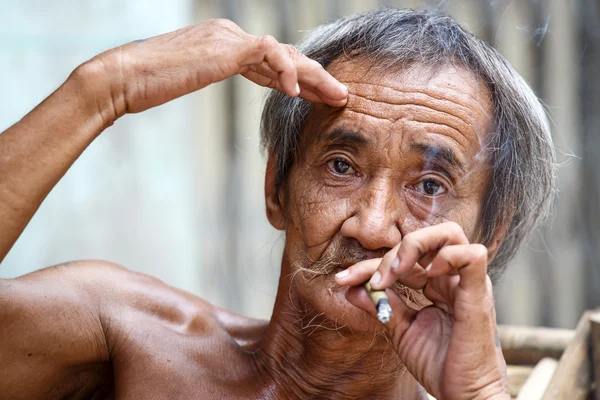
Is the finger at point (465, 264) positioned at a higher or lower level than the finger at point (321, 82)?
lower

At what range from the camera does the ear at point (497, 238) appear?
270 centimetres

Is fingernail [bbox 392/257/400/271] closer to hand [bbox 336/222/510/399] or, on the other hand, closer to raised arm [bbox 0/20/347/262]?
hand [bbox 336/222/510/399]

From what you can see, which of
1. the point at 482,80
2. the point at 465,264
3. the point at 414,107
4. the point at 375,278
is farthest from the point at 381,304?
the point at 482,80

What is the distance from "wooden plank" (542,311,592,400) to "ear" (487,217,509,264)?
1.66 feet

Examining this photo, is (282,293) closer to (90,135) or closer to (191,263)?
(90,135)

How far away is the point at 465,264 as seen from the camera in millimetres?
1880

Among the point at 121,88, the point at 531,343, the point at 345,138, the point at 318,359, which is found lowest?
the point at 531,343

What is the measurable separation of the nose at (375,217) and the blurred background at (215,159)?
2.01 metres

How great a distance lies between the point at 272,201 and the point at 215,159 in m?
2.37

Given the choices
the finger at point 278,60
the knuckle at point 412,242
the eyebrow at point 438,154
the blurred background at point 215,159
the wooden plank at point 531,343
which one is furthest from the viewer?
the blurred background at point 215,159

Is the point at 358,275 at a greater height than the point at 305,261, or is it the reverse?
the point at 358,275

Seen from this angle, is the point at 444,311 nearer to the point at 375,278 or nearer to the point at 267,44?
the point at 375,278

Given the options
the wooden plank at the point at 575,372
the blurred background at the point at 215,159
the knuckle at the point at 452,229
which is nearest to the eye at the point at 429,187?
the knuckle at the point at 452,229

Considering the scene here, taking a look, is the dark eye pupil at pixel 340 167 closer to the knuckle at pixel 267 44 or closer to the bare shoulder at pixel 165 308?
the knuckle at pixel 267 44
